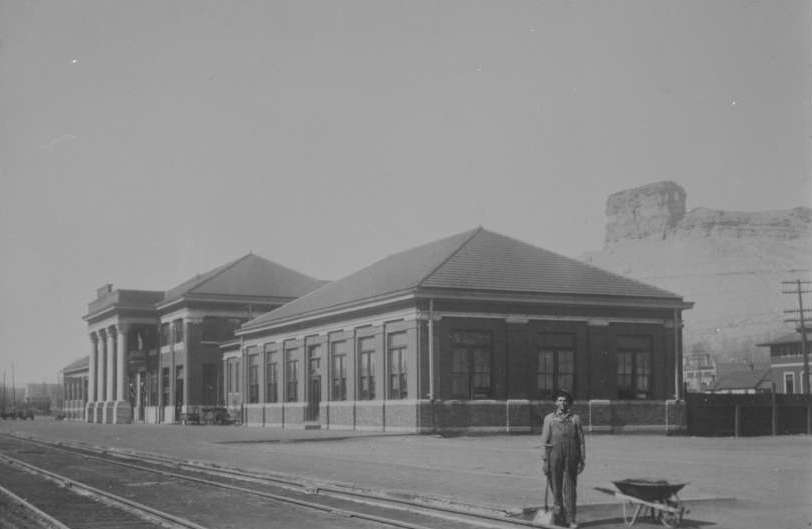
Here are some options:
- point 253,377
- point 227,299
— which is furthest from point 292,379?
point 227,299

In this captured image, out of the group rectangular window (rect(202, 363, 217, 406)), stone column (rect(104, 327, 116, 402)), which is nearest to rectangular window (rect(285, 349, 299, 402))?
rectangular window (rect(202, 363, 217, 406))

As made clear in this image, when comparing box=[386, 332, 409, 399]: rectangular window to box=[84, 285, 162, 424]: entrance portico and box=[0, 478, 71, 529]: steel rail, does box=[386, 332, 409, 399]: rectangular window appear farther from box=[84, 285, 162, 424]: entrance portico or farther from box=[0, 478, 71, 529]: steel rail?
box=[84, 285, 162, 424]: entrance portico

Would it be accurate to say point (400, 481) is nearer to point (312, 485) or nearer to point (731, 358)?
point (312, 485)

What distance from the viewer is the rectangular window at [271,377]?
5591 centimetres

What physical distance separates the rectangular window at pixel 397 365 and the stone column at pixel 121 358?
3983 centimetres

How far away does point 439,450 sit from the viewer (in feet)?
97.8

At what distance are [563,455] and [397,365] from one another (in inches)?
1163

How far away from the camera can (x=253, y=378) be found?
59.5 m

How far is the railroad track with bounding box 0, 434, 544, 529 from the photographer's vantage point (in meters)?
14.2

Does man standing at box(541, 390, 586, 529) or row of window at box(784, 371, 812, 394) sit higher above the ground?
man standing at box(541, 390, 586, 529)

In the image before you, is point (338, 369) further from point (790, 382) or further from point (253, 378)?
point (790, 382)

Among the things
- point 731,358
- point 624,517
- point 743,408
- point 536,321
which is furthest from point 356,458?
point 731,358

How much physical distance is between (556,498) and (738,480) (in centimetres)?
716

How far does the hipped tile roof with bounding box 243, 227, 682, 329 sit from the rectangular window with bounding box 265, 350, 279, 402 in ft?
22.8
